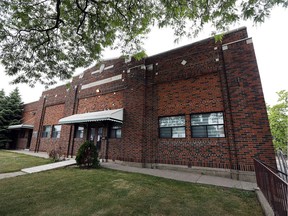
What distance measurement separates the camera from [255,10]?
3.87 meters

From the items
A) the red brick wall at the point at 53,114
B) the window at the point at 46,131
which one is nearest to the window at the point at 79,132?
the red brick wall at the point at 53,114

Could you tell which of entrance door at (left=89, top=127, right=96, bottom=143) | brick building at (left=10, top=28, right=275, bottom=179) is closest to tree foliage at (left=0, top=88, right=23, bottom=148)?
brick building at (left=10, top=28, right=275, bottom=179)

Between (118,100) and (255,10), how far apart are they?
30.6ft

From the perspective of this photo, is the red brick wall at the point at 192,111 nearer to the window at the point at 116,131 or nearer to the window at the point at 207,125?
the window at the point at 207,125

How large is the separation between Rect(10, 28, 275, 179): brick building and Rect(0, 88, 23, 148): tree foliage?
594 inches

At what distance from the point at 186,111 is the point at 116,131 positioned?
17.8ft

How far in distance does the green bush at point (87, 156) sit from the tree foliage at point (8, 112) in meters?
20.0

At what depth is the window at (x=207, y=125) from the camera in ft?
25.0

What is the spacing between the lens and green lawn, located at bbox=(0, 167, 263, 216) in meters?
3.57

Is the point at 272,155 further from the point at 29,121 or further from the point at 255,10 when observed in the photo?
the point at 29,121

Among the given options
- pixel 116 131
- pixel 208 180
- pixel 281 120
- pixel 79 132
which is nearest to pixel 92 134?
pixel 79 132

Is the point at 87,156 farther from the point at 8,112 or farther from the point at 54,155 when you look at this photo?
the point at 8,112

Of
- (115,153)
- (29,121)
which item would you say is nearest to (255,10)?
(115,153)

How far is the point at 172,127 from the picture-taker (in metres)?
8.98
